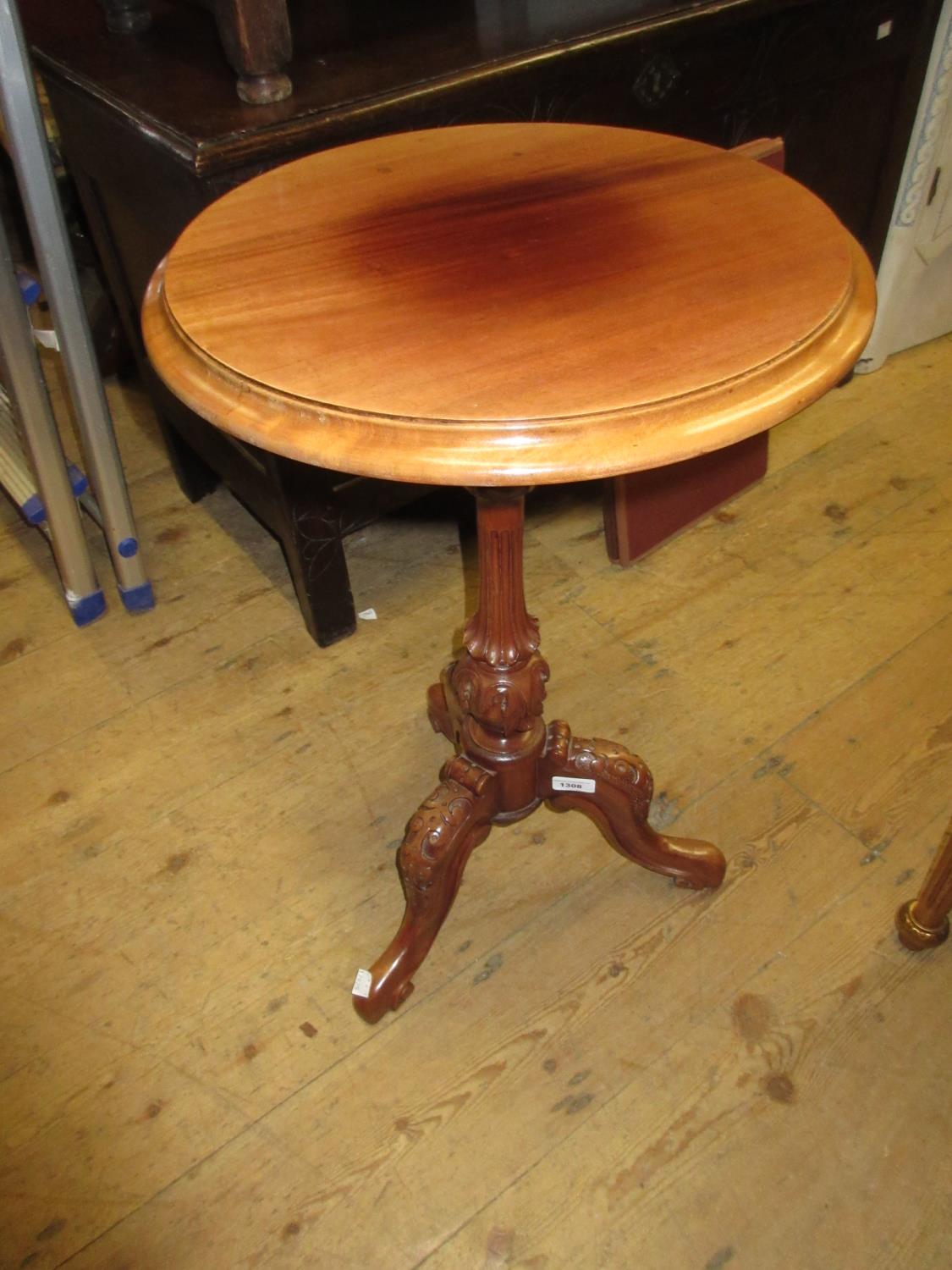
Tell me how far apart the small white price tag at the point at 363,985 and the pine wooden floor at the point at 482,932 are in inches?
2.1

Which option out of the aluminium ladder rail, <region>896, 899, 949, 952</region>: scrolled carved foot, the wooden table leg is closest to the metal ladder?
the aluminium ladder rail

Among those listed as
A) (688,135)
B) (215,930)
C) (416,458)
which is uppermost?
(416,458)

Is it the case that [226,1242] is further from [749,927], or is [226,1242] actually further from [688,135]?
[688,135]

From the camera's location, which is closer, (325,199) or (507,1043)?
(325,199)

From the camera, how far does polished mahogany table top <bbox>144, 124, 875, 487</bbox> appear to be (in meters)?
0.73

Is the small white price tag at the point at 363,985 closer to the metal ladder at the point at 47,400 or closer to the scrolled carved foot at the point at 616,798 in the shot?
the scrolled carved foot at the point at 616,798

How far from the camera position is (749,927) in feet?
4.27

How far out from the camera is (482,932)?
1.32 m

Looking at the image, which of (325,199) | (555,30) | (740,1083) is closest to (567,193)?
(325,199)

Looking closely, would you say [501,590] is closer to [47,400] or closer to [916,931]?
[916,931]

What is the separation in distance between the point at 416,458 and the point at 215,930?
2.79ft

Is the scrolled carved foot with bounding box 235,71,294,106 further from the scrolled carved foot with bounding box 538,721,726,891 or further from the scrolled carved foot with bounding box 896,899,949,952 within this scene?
the scrolled carved foot with bounding box 896,899,949,952

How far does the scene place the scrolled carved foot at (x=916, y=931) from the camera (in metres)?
1.25

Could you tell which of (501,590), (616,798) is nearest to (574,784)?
(616,798)
